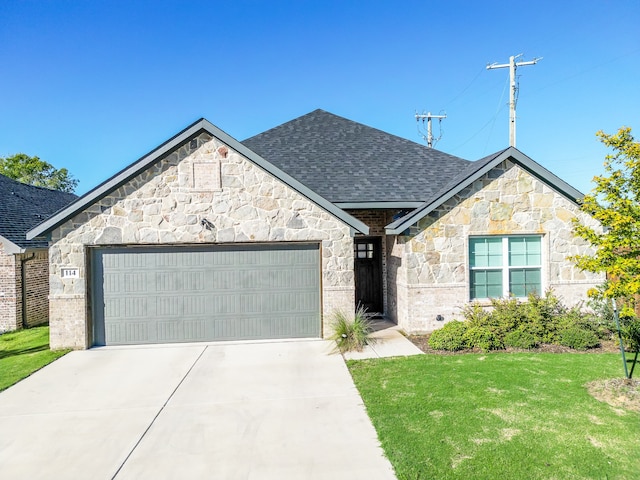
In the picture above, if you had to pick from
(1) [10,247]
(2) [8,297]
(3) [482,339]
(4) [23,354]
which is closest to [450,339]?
(3) [482,339]

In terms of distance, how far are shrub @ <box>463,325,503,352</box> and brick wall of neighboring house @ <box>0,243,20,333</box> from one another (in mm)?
13034

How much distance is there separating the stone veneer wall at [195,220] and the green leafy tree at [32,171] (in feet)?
122

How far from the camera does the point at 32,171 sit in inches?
1652

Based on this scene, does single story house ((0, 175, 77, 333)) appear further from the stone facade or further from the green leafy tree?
the green leafy tree

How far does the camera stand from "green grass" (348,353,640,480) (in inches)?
172

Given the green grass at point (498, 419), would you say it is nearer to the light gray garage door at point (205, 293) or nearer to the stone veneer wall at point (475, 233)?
the stone veneer wall at point (475, 233)

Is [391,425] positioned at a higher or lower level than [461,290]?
lower

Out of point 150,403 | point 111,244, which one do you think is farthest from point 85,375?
point 111,244

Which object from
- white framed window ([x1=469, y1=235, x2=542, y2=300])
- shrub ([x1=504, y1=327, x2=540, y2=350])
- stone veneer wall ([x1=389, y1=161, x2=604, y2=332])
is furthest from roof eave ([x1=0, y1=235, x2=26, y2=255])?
shrub ([x1=504, y1=327, x2=540, y2=350])

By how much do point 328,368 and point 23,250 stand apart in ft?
30.8

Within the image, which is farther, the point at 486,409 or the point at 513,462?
the point at 486,409

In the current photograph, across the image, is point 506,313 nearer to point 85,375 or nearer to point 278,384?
point 278,384

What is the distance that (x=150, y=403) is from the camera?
6332 mm

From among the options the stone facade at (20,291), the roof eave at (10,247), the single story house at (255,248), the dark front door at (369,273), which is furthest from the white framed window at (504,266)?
the stone facade at (20,291)
